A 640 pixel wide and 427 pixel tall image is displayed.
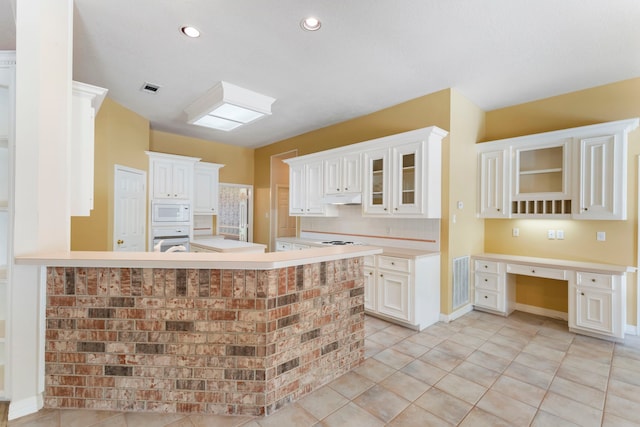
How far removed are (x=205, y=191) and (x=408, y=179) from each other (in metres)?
4.13

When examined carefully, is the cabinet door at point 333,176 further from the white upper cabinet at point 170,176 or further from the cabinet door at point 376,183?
the white upper cabinet at point 170,176

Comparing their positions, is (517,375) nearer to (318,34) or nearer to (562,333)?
(562,333)

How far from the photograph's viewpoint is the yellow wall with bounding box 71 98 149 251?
3.70 meters

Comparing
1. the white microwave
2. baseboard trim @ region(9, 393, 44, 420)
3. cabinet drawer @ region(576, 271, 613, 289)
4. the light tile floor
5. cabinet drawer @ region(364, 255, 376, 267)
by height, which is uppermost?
the white microwave

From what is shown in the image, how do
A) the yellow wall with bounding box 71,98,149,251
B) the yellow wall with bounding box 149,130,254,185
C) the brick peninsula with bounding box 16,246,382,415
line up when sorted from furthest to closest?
1. the yellow wall with bounding box 149,130,254,185
2. the yellow wall with bounding box 71,98,149,251
3. the brick peninsula with bounding box 16,246,382,415

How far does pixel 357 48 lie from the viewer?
2.78 metres

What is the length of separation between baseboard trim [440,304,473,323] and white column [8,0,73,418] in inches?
148

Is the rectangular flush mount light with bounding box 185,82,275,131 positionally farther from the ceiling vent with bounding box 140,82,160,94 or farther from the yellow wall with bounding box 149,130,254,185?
the yellow wall with bounding box 149,130,254,185

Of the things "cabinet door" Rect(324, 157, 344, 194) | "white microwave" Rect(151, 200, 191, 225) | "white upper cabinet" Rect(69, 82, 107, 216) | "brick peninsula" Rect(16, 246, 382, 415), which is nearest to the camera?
"brick peninsula" Rect(16, 246, 382, 415)

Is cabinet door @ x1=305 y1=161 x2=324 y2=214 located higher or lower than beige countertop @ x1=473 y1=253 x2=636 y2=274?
higher

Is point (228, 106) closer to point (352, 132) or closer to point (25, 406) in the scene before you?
point (352, 132)

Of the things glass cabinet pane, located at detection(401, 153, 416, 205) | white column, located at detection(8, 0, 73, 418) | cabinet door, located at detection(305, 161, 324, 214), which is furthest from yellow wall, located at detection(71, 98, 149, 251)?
glass cabinet pane, located at detection(401, 153, 416, 205)

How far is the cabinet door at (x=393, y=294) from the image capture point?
11.1 feet

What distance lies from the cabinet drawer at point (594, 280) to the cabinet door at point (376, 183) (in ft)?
7.23
